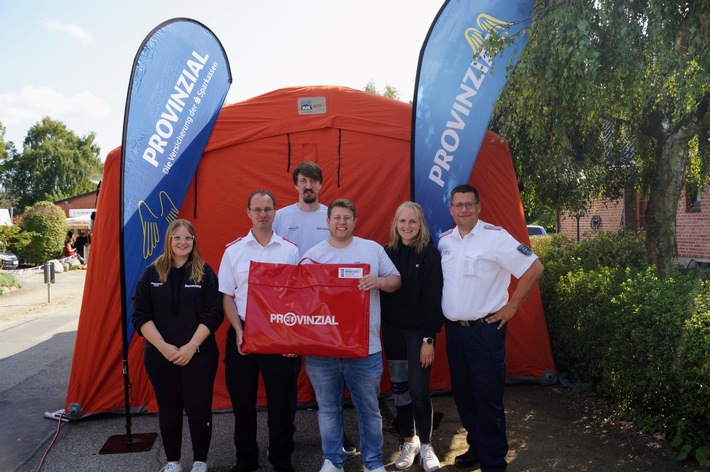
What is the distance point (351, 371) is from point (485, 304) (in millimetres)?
947

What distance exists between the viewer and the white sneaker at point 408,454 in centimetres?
365

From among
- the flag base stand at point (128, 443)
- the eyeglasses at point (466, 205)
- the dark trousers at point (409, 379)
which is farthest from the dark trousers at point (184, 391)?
the eyeglasses at point (466, 205)

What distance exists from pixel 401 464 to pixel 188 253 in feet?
6.59

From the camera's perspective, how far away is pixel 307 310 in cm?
331

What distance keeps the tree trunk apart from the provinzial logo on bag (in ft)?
12.9

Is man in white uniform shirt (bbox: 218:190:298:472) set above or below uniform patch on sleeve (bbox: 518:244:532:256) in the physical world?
below

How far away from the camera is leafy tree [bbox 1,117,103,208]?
2215 inches

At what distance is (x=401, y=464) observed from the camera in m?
3.64

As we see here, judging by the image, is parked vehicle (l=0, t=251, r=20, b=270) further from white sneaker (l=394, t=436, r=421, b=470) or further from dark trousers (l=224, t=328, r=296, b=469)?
white sneaker (l=394, t=436, r=421, b=470)

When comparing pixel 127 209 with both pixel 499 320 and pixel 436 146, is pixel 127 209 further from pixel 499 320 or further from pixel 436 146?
pixel 499 320

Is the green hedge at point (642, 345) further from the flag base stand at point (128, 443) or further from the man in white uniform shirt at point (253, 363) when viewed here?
the flag base stand at point (128, 443)

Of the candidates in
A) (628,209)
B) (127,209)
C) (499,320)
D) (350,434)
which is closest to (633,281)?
(499,320)

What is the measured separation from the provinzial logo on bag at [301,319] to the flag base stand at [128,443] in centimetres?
183

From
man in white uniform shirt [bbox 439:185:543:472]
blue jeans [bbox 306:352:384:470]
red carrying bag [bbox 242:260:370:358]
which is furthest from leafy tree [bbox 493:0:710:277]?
blue jeans [bbox 306:352:384:470]
